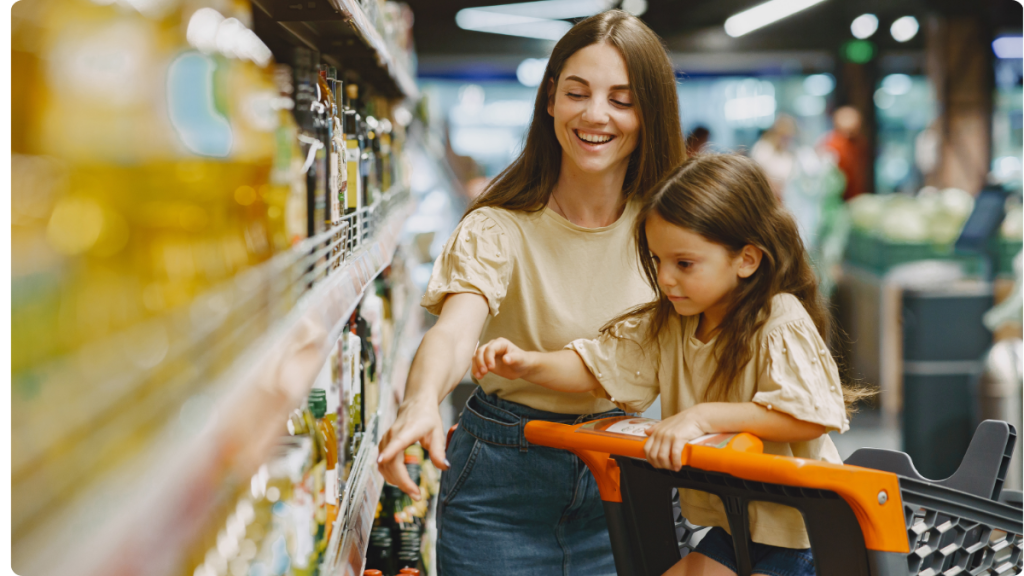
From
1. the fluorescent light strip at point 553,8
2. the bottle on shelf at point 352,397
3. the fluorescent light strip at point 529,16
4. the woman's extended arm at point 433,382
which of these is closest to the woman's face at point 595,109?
the woman's extended arm at point 433,382

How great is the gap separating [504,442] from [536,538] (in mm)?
194

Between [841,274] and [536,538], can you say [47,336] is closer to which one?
[536,538]

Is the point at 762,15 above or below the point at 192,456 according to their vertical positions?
above

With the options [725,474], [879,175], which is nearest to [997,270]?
[725,474]

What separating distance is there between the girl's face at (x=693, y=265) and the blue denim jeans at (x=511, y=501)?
320 millimetres

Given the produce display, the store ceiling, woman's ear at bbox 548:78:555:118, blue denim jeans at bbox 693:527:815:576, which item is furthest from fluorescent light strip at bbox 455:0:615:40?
blue denim jeans at bbox 693:527:815:576

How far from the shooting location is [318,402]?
1366mm

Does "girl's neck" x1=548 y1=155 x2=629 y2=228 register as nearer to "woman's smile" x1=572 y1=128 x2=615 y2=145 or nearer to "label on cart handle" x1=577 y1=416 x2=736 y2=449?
"woman's smile" x1=572 y1=128 x2=615 y2=145

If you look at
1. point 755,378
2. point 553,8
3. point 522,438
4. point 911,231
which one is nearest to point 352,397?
point 522,438

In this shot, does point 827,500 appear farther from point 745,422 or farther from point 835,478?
point 745,422

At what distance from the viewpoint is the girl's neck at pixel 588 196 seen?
5.36ft

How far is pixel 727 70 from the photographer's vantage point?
1083 centimetres

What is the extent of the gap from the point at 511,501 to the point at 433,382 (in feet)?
1.77

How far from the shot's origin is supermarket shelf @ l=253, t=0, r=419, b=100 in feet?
4.22
